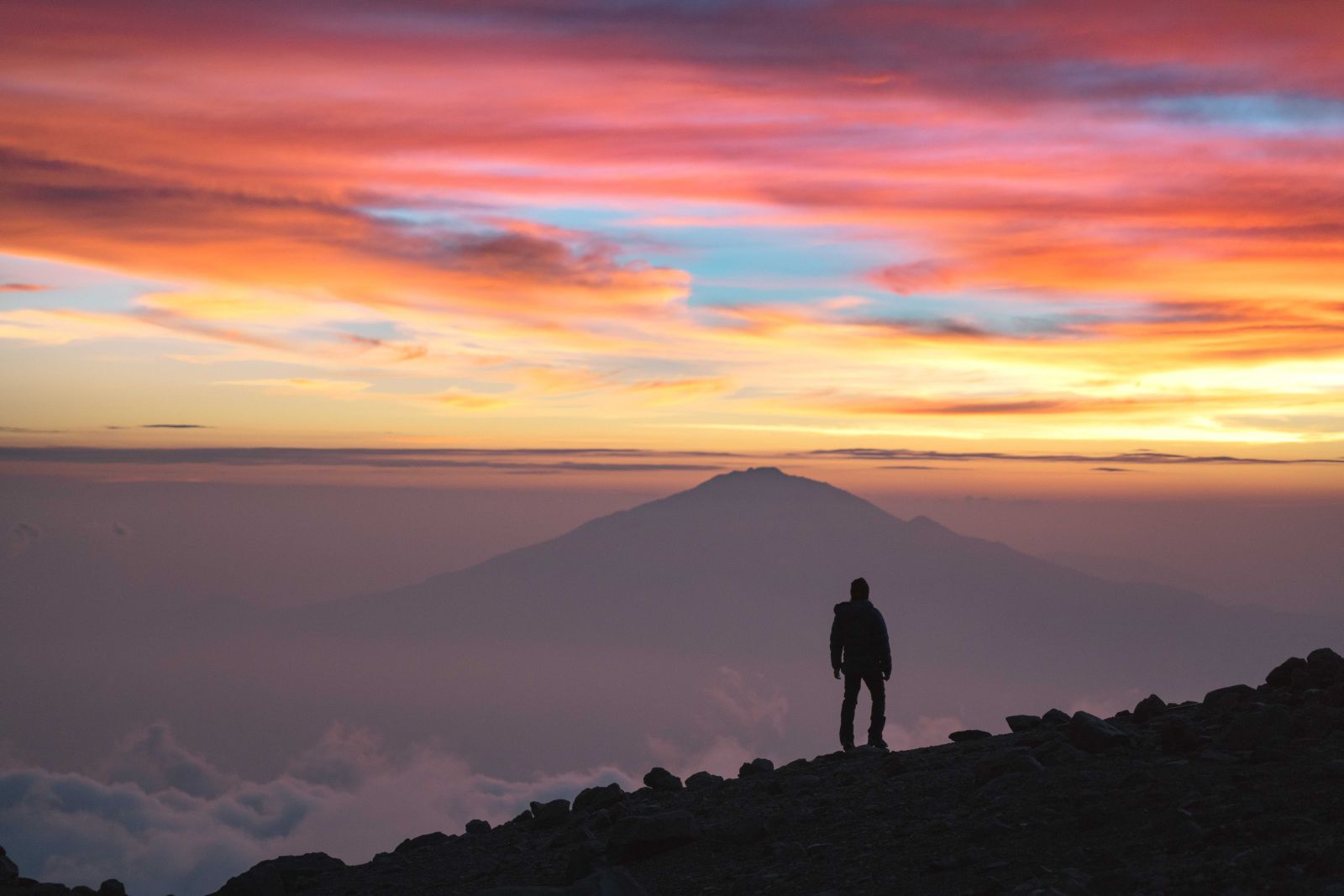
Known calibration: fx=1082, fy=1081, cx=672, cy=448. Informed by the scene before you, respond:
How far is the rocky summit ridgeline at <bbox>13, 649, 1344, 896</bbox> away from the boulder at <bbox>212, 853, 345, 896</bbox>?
0.09ft

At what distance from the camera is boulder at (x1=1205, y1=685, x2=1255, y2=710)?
12445 millimetres

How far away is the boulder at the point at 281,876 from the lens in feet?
40.4

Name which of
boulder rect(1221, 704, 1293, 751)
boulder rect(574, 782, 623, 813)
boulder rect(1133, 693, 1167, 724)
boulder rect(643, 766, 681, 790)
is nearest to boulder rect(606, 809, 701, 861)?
boulder rect(643, 766, 681, 790)

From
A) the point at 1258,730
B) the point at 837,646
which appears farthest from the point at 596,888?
the point at 837,646

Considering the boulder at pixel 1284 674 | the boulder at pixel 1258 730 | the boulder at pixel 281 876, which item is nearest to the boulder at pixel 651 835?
the boulder at pixel 281 876

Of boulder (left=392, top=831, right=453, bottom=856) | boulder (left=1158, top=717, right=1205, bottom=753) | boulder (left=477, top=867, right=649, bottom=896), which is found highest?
boulder (left=1158, top=717, right=1205, bottom=753)

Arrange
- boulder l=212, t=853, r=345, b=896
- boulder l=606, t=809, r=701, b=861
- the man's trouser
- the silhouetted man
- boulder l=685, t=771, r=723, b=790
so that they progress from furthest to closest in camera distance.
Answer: the silhouetted man → the man's trouser → boulder l=685, t=771, r=723, b=790 → boulder l=212, t=853, r=345, b=896 → boulder l=606, t=809, r=701, b=861

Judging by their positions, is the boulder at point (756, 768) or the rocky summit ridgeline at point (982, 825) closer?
the rocky summit ridgeline at point (982, 825)

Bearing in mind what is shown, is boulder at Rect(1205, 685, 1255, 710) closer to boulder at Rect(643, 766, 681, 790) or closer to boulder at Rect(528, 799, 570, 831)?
boulder at Rect(643, 766, 681, 790)

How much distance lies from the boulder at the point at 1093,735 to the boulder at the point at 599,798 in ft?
18.9

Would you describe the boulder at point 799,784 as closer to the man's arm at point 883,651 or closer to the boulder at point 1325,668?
the man's arm at point 883,651

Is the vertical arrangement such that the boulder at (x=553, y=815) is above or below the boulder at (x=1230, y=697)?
below

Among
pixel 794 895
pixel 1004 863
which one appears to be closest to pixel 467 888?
pixel 794 895

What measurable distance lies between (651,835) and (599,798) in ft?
11.3
